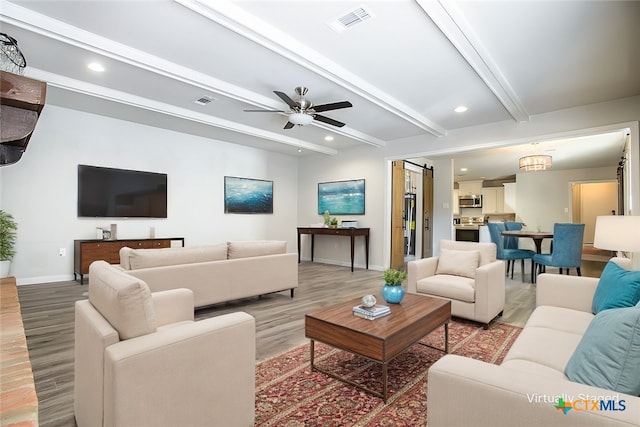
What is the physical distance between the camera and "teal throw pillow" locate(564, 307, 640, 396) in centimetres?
100

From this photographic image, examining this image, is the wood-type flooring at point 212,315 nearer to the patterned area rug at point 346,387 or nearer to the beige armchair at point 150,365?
the patterned area rug at point 346,387

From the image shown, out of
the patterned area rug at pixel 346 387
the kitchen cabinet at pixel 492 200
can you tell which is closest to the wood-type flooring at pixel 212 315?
the patterned area rug at pixel 346 387

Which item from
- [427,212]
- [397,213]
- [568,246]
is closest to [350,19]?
[568,246]

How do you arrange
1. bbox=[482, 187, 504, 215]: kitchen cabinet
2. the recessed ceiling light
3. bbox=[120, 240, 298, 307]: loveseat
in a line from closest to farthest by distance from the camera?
bbox=[120, 240, 298, 307]: loveseat < the recessed ceiling light < bbox=[482, 187, 504, 215]: kitchen cabinet

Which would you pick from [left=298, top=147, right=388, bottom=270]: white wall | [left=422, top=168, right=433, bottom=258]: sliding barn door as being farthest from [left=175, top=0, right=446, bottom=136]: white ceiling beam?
[left=422, top=168, right=433, bottom=258]: sliding barn door

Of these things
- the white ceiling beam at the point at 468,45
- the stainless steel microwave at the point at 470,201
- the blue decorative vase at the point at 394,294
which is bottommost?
the blue decorative vase at the point at 394,294

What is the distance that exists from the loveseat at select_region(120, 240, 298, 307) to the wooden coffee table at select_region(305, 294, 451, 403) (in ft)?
5.22

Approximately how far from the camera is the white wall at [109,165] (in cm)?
448

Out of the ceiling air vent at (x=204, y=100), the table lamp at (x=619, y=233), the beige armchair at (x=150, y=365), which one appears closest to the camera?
the beige armchair at (x=150, y=365)

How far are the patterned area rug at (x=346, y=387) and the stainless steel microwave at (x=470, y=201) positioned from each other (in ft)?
29.9

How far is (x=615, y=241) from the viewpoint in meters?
2.26

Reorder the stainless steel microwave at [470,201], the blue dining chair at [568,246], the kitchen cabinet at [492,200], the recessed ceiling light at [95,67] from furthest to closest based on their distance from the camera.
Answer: the stainless steel microwave at [470,201]
the kitchen cabinet at [492,200]
the blue dining chair at [568,246]
the recessed ceiling light at [95,67]

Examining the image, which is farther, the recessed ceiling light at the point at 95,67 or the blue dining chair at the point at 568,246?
the blue dining chair at the point at 568,246

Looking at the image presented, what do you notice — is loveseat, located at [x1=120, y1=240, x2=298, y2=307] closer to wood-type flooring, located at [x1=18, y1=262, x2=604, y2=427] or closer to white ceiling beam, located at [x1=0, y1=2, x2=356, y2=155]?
wood-type flooring, located at [x1=18, y1=262, x2=604, y2=427]
